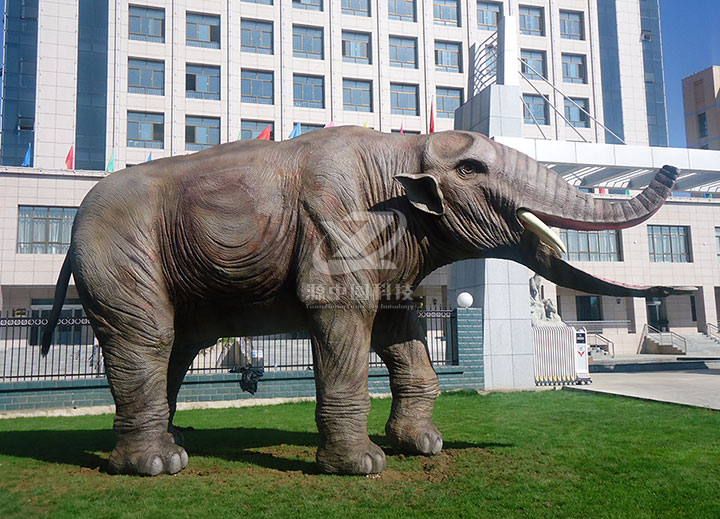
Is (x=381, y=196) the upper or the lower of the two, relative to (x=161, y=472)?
upper

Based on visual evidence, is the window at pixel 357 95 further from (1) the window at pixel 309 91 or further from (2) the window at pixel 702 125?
(2) the window at pixel 702 125

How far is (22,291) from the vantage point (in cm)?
3275

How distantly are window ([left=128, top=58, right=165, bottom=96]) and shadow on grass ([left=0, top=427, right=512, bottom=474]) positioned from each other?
30947mm

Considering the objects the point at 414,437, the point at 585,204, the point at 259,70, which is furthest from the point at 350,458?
the point at 259,70

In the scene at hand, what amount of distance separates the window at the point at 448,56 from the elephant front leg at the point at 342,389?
1525 inches

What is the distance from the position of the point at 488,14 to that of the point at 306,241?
140ft

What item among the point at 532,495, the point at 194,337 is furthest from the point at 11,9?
the point at 532,495

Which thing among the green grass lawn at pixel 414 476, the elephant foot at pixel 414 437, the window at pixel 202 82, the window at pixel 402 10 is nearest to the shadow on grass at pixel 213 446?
the green grass lawn at pixel 414 476

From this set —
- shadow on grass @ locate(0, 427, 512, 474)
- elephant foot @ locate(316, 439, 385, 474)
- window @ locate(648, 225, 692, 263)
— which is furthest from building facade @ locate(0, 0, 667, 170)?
elephant foot @ locate(316, 439, 385, 474)

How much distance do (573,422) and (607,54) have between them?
4381cm

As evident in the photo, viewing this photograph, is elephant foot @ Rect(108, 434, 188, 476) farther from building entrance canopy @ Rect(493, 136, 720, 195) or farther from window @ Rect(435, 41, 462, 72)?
window @ Rect(435, 41, 462, 72)

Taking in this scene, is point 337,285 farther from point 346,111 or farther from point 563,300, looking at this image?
point 563,300

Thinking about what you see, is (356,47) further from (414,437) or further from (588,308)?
(414,437)

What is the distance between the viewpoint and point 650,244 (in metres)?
40.2
